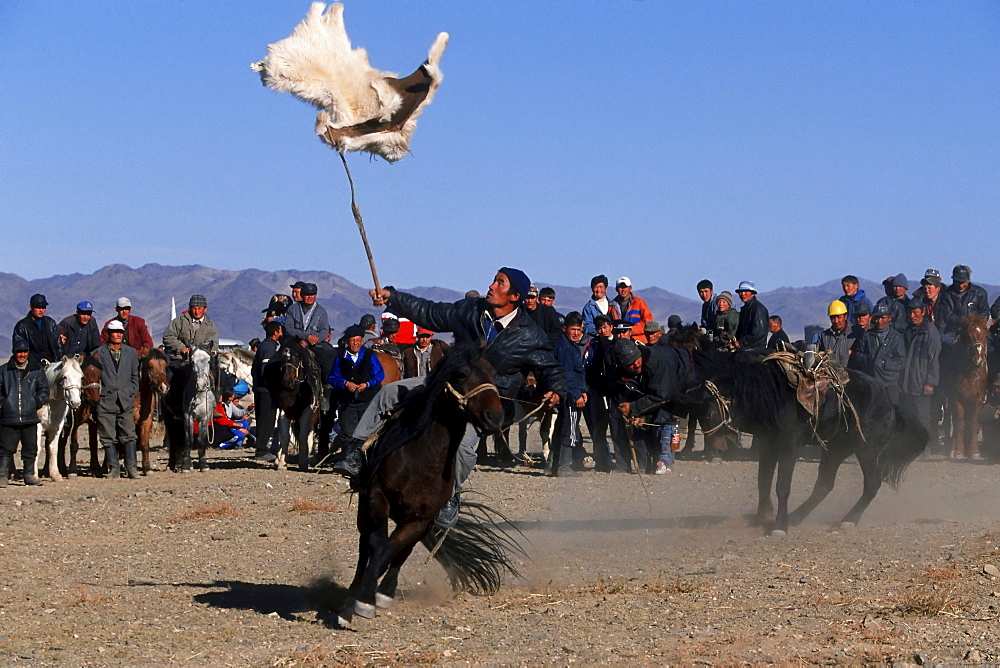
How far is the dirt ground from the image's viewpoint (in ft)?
22.2

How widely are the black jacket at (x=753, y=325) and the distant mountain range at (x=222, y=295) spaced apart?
64.0 metres

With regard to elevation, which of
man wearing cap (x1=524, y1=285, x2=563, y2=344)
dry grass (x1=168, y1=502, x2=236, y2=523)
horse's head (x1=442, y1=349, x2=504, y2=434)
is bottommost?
dry grass (x1=168, y1=502, x2=236, y2=523)

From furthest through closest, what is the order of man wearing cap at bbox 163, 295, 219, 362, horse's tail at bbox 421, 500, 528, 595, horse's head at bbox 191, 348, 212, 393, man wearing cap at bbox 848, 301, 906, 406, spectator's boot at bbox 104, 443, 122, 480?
man wearing cap at bbox 163, 295, 219, 362 < horse's head at bbox 191, 348, 212, 393 < spectator's boot at bbox 104, 443, 122, 480 < man wearing cap at bbox 848, 301, 906, 406 < horse's tail at bbox 421, 500, 528, 595

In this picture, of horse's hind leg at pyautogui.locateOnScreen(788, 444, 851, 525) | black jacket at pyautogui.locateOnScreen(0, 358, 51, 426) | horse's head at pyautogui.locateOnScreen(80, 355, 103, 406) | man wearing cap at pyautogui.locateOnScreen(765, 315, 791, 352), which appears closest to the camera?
horse's hind leg at pyautogui.locateOnScreen(788, 444, 851, 525)

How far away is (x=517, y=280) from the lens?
8250 millimetres

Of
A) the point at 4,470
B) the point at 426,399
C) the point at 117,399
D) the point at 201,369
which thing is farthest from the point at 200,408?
the point at 426,399

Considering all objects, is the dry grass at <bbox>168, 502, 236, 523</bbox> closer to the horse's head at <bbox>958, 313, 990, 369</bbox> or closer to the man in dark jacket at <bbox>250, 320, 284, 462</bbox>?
the man in dark jacket at <bbox>250, 320, 284, 462</bbox>

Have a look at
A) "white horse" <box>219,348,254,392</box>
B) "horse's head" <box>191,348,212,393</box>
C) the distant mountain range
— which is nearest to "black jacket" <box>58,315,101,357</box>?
"horse's head" <box>191,348,212,393</box>

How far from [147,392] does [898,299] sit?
10.5m

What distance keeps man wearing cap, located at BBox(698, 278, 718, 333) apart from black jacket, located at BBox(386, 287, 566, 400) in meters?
9.67

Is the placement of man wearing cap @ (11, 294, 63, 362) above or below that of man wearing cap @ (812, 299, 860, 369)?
below

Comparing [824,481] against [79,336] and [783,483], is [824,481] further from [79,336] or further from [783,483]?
[79,336]

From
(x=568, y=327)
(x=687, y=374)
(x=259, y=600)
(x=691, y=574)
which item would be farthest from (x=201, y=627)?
(x=568, y=327)

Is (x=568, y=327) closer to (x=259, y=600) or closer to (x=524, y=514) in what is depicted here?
(x=524, y=514)
